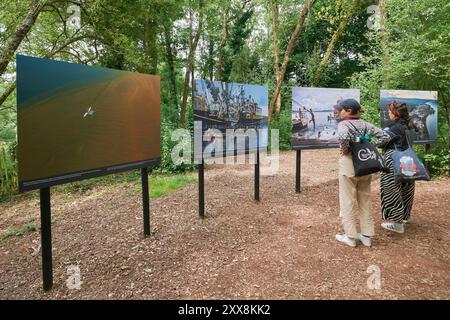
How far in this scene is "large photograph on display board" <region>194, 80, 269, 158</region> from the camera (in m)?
4.58

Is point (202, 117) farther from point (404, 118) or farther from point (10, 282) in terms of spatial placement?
point (10, 282)

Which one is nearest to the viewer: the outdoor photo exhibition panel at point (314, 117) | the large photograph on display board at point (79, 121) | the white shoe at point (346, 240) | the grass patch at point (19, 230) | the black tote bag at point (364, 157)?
the large photograph on display board at point (79, 121)

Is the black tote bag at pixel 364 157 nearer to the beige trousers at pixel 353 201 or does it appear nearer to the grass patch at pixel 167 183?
the beige trousers at pixel 353 201

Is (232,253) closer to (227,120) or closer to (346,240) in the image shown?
(346,240)

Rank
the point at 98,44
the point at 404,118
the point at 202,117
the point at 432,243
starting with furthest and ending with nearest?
1. the point at 98,44
2. the point at 202,117
3. the point at 404,118
4. the point at 432,243

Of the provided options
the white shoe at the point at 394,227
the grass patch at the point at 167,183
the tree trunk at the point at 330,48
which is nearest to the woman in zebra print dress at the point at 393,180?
the white shoe at the point at 394,227

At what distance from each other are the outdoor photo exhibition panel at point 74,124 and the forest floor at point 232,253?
2.66 feet

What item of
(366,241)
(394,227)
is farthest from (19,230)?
(394,227)

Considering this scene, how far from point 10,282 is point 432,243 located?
5019 mm

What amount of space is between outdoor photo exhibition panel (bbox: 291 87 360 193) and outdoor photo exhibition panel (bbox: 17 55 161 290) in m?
3.08

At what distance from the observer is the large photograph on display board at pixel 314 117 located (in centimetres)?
603

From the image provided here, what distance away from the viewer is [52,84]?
2754 mm

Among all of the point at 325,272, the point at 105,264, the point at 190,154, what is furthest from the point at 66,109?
the point at 190,154

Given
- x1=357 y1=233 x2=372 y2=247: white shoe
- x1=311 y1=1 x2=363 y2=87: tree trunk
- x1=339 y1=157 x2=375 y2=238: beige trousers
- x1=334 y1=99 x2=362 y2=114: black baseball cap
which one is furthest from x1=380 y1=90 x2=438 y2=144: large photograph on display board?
x1=311 y1=1 x2=363 y2=87: tree trunk
